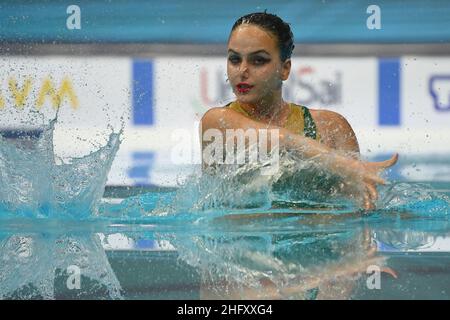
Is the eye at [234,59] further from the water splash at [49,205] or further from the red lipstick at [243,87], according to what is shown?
the water splash at [49,205]

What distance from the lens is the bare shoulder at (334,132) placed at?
290 cm

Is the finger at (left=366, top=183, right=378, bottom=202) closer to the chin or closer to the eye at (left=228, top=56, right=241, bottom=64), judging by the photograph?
the chin

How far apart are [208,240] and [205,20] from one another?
127 inches

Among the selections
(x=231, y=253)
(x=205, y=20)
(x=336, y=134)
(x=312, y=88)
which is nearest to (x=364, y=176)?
(x=336, y=134)

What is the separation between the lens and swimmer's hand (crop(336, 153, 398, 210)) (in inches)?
95.4

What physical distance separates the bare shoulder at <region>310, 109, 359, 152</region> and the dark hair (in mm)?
247

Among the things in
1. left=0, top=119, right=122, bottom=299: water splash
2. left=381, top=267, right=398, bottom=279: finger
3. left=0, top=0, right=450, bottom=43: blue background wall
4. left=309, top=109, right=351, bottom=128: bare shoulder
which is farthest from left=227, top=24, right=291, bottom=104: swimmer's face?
left=0, top=0, right=450, bottom=43: blue background wall

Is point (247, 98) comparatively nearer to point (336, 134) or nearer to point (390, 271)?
point (336, 134)

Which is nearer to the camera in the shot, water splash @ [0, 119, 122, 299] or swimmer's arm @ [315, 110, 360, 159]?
water splash @ [0, 119, 122, 299]

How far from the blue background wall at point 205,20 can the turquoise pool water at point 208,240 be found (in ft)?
7.04

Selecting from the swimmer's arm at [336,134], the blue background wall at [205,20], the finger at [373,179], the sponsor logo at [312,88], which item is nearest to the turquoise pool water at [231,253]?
the finger at [373,179]

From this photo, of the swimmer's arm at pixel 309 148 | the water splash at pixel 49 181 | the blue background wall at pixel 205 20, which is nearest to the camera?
the swimmer's arm at pixel 309 148
